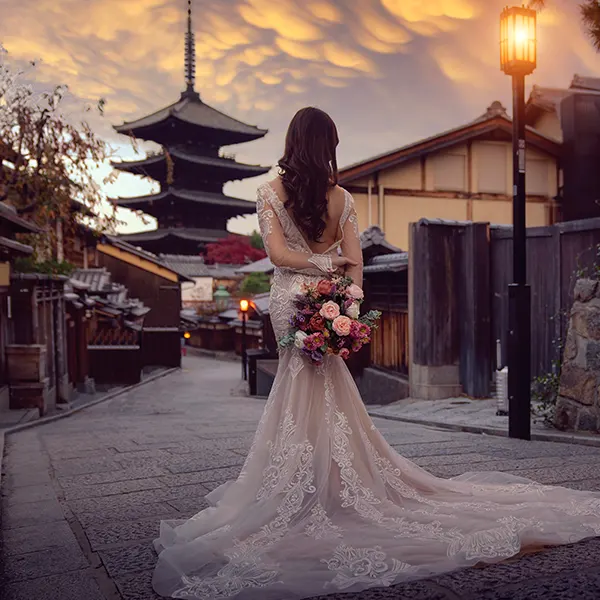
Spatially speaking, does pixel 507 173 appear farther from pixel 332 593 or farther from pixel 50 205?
pixel 332 593

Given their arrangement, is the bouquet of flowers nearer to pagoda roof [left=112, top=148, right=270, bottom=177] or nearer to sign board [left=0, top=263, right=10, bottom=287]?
sign board [left=0, top=263, right=10, bottom=287]

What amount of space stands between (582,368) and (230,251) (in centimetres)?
3968

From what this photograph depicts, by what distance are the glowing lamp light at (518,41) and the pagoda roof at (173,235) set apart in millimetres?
38142

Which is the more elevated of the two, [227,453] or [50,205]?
[50,205]

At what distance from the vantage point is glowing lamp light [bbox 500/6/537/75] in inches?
237

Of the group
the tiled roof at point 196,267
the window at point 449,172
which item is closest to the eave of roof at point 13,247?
the window at point 449,172

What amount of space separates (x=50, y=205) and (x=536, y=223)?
515 inches

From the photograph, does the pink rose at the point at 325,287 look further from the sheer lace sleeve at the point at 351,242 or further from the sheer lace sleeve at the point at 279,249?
the sheer lace sleeve at the point at 351,242

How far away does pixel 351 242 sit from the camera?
342cm

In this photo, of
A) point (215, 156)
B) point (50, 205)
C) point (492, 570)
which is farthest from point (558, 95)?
point (215, 156)

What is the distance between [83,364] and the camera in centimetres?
2008

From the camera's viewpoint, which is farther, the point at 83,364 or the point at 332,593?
the point at 83,364

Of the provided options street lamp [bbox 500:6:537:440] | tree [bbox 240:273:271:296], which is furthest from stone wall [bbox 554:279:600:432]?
tree [bbox 240:273:271:296]

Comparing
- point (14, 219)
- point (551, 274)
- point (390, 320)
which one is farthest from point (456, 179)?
point (14, 219)
